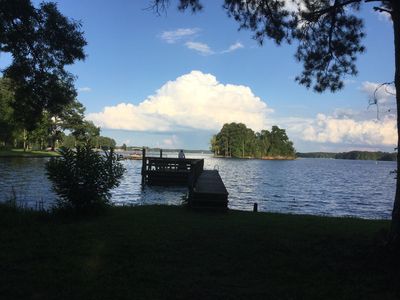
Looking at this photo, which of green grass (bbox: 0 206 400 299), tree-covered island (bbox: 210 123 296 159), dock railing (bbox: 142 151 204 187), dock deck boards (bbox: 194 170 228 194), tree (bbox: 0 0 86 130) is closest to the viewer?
green grass (bbox: 0 206 400 299)

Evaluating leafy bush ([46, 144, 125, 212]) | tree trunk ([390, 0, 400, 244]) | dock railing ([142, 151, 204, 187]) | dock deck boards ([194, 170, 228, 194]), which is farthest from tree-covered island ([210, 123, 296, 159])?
tree trunk ([390, 0, 400, 244])

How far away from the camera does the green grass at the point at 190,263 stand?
5.35m

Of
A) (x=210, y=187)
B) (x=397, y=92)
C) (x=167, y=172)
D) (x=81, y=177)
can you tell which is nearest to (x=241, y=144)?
(x=167, y=172)

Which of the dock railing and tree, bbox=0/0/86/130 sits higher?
tree, bbox=0/0/86/130

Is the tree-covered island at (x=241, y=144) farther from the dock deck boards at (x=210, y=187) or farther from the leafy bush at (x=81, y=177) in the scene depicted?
the leafy bush at (x=81, y=177)

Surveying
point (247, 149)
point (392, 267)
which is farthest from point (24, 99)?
point (247, 149)

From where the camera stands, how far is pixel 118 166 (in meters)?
12.1

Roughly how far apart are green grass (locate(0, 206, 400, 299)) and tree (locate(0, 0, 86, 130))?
3.51 metres

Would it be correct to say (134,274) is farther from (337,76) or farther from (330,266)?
(337,76)

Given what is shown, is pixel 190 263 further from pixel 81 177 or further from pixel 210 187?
pixel 210 187

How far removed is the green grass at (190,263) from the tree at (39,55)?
11.5ft

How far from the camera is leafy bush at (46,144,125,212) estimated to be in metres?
11.1

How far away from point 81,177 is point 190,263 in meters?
5.79

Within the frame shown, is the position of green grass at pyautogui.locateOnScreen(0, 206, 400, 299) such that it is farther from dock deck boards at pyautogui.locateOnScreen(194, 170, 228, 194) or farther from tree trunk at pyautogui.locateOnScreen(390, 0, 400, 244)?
dock deck boards at pyautogui.locateOnScreen(194, 170, 228, 194)
